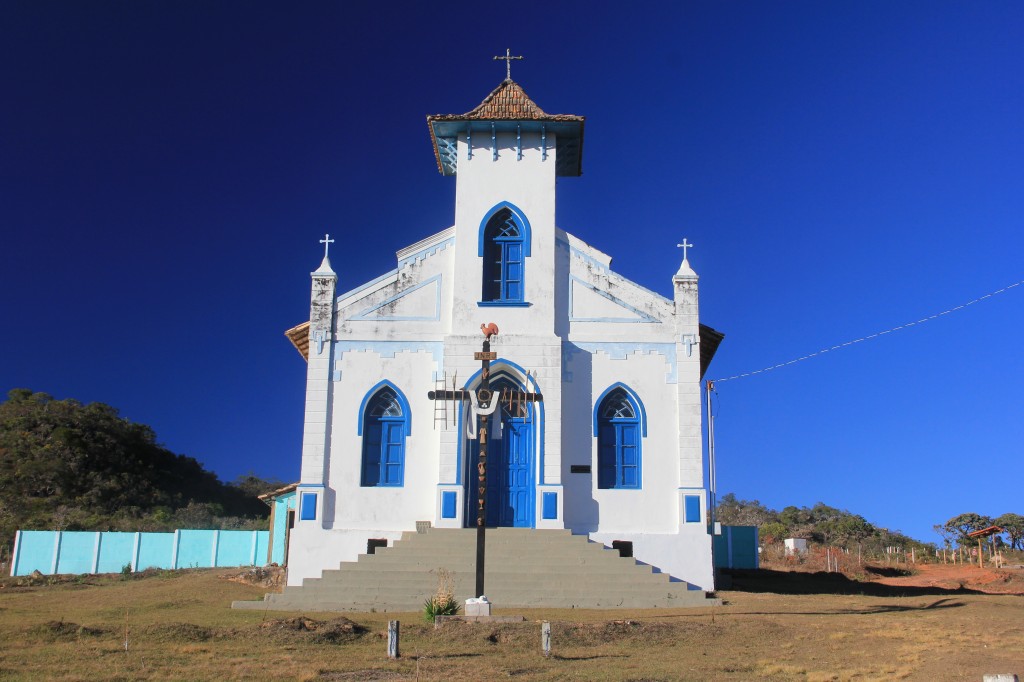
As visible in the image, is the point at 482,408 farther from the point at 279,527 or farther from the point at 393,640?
the point at 279,527

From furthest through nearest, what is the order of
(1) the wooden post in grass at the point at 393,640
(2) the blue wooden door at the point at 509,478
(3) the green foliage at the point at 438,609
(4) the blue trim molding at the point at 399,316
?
(4) the blue trim molding at the point at 399,316
(2) the blue wooden door at the point at 509,478
(3) the green foliage at the point at 438,609
(1) the wooden post in grass at the point at 393,640

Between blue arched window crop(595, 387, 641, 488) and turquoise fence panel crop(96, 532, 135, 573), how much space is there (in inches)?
702

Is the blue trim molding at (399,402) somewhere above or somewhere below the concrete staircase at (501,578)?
above

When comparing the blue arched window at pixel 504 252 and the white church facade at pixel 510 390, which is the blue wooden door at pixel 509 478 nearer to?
the white church facade at pixel 510 390

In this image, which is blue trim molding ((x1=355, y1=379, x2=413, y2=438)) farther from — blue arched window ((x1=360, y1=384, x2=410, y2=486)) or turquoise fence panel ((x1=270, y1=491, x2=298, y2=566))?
turquoise fence panel ((x1=270, y1=491, x2=298, y2=566))

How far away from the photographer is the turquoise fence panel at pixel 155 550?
30797mm

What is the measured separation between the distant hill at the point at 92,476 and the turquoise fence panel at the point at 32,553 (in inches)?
195

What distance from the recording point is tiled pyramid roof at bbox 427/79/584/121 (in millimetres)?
21641

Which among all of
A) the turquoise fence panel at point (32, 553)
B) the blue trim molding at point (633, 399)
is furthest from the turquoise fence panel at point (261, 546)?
the blue trim molding at point (633, 399)

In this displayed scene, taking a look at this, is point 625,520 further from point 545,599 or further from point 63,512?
point 63,512

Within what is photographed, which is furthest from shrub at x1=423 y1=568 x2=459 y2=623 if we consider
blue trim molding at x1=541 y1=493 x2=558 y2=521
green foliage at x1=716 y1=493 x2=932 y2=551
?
green foliage at x1=716 y1=493 x2=932 y2=551

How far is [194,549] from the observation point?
103 ft

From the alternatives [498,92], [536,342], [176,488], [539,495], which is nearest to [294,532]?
[539,495]

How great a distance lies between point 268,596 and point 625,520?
7.28m
